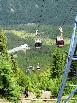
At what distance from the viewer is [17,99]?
31328mm

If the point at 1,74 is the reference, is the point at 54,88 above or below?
below

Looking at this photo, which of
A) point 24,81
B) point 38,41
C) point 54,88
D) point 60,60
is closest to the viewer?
point 38,41

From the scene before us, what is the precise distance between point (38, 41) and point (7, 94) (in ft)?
17.9

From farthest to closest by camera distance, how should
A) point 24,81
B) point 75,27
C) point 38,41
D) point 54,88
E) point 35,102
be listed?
point 24,81, point 54,88, point 35,102, point 38,41, point 75,27

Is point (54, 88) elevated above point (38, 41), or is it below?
below

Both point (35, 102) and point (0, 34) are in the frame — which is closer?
point (35, 102)

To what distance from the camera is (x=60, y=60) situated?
238 feet

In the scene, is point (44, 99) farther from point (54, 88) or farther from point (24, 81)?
point (24, 81)

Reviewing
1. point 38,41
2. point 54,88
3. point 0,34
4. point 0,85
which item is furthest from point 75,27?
point 0,34

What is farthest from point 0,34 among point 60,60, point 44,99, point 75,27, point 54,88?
point 75,27

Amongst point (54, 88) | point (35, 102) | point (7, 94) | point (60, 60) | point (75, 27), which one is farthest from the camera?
point (60, 60)

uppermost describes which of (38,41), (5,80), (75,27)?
(75,27)

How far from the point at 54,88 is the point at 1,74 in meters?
10.7

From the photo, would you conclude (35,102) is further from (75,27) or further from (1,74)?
(75,27)
